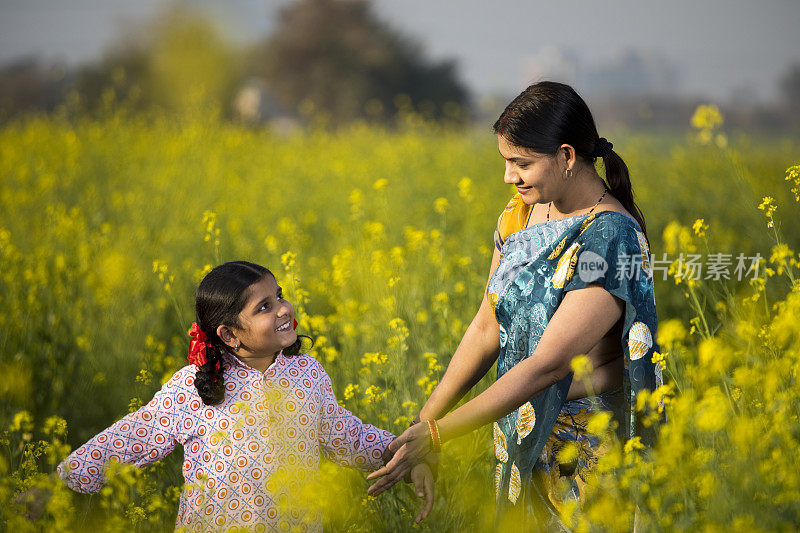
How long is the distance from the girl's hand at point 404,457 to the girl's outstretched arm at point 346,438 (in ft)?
0.31

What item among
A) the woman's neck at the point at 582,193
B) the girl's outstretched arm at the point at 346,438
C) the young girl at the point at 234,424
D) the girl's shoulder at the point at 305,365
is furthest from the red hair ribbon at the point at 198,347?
the woman's neck at the point at 582,193

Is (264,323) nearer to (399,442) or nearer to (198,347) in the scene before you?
(198,347)

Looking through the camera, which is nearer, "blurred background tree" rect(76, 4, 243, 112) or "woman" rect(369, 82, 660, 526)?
"woman" rect(369, 82, 660, 526)

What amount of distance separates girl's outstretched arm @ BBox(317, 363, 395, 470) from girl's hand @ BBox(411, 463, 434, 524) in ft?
0.36

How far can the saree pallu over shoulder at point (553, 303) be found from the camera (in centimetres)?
174

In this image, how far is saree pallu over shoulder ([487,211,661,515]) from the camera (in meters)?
1.74

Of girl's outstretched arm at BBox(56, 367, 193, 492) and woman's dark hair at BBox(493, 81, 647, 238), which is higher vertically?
woman's dark hair at BBox(493, 81, 647, 238)

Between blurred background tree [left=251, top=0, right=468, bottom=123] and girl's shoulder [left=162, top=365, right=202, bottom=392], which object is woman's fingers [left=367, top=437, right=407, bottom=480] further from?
blurred background tree [left=251, top=0, right=468, bottom=123]

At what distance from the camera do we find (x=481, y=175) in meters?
8.79

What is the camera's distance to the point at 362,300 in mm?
4016

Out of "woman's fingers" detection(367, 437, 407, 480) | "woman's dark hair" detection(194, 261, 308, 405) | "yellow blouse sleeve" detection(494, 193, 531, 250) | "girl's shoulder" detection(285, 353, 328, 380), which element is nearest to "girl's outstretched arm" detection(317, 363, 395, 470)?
"girl's shoulder" detection(285, 353, 328, 380)

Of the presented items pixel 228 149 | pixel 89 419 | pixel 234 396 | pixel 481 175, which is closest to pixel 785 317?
pixel 234 396

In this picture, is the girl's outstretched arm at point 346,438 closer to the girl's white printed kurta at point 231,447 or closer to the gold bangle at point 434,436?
the girl's white printed kurta at point 231,447

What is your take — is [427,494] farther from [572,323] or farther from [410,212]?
[410,212]
